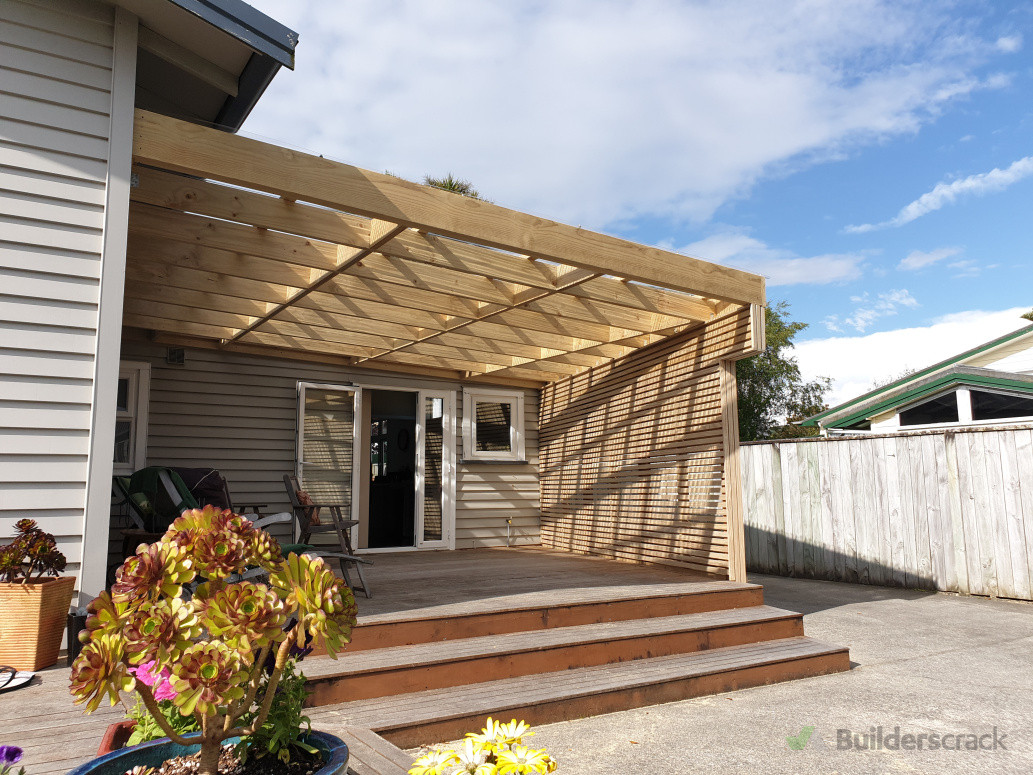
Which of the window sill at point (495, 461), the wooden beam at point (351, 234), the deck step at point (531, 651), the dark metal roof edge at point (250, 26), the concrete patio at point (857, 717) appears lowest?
the concrete patio at point (857, 717)

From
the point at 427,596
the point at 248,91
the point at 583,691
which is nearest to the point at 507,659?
the point at 583,691

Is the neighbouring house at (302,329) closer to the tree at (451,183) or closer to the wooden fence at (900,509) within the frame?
the wooden fence at (900,509)

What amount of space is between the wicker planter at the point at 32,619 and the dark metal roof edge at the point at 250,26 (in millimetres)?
2800

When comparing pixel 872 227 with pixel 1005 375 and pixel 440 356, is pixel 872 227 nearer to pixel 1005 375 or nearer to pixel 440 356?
pixel 1005 375

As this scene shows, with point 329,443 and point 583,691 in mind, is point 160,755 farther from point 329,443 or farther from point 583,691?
point 329,443

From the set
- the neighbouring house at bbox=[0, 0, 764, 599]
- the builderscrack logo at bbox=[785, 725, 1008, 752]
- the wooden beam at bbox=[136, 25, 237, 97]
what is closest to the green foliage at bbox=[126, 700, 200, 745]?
the neighbouring house at bbox=[0, 0, 764, 599]

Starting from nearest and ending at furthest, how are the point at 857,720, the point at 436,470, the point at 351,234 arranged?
the point at 857,720 < the point at 351,234 < the point at 436,470

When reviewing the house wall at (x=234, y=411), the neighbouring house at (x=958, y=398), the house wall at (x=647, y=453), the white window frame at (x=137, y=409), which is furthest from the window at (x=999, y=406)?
the white window frame at (x=137, y=409)

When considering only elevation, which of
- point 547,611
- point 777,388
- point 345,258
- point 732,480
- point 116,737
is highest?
point 777,388

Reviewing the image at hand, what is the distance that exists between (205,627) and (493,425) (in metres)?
7.33

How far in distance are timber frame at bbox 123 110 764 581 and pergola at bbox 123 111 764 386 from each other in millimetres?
11

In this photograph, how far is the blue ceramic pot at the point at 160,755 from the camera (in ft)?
4.23

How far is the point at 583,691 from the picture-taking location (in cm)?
346

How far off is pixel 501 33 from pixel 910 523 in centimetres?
1037
